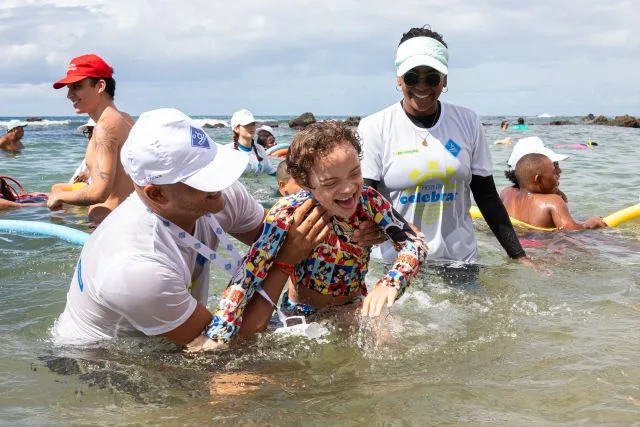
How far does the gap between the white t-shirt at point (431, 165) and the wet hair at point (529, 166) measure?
3122mm

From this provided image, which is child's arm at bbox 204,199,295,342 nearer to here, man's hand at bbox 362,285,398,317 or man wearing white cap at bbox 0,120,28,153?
man's hand at bbox 362,285,398,317

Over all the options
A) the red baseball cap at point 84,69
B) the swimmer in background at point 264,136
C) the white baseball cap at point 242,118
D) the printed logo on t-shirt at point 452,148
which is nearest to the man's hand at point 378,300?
the printed logo on t-shirt at point 452,148

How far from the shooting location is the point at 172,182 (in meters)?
2.96

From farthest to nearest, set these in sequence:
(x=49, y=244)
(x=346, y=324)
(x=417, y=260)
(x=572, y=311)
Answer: (x=49, y=244) → (x=572, y=311) → (x=346, y=324) → (x=417, y=260)

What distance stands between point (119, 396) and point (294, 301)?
1.12 metres

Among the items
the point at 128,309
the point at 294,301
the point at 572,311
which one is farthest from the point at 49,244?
the point at 572,311

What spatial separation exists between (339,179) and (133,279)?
43.8 inches

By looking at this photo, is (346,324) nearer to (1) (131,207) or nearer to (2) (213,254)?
(2) (213,254)

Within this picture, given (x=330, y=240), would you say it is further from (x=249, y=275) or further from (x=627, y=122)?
(x=627, y=122)

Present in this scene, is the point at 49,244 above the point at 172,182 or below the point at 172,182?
below

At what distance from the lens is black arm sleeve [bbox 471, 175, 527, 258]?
4.66m

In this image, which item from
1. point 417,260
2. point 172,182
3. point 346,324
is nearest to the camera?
point 172,182

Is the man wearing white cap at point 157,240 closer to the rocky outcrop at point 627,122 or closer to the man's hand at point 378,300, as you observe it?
the man's hand at point 378,300

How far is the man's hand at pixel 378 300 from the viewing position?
3.32 m
